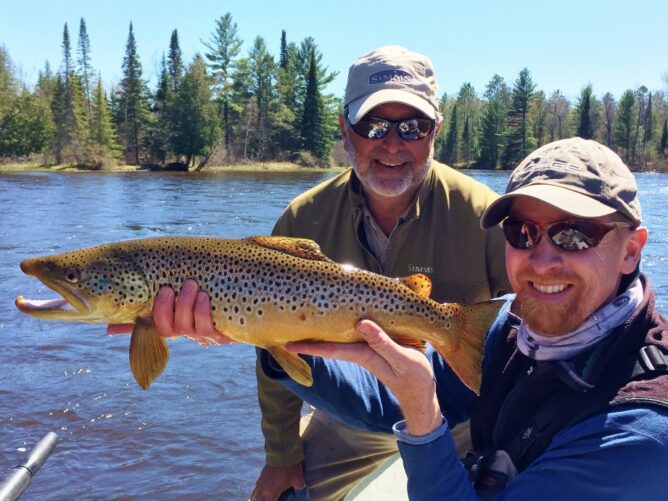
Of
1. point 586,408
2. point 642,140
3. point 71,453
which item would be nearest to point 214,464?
point 71,453

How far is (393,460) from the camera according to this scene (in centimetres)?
384

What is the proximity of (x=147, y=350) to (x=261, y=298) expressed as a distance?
56 centimetres

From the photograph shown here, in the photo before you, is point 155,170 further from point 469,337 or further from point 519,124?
point 469,337

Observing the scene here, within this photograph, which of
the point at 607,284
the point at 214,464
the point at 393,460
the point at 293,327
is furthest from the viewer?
the point at 214,464

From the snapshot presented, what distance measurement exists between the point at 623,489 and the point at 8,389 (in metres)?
5.75

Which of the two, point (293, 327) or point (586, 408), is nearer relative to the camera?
point (586, 408)

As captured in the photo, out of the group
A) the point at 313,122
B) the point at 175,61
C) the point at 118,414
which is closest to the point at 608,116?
the point at 313,122

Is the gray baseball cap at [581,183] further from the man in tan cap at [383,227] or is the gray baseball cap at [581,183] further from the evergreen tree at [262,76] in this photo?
the evergreen tree at [262,76]

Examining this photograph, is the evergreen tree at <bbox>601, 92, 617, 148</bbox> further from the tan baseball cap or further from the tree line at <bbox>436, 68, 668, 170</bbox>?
the tan baseball cap

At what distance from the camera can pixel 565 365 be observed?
2100 millimetres

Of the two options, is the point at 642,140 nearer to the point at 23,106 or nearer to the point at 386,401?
the point at 23,106

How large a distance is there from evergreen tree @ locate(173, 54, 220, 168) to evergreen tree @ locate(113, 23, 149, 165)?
538 centimetres

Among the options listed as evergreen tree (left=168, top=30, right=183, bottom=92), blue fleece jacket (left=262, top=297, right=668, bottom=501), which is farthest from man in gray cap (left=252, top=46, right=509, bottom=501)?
evergreen tree (left=168, top=30, right=183, bottom=92)

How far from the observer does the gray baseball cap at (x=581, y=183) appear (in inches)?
83.5
